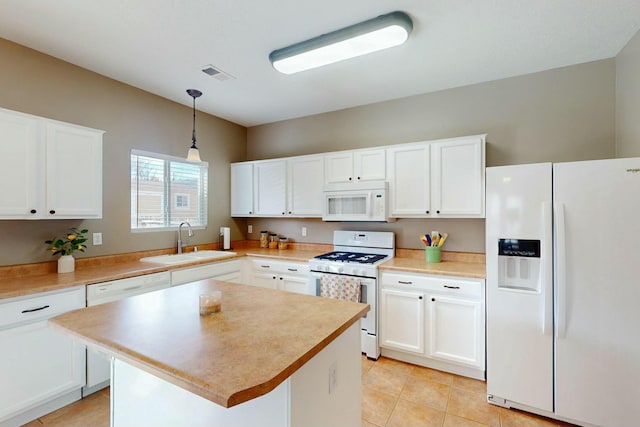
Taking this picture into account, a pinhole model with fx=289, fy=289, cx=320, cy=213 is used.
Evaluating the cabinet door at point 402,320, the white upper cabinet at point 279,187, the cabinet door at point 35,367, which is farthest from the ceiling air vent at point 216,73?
the cabinet door at point 402,320

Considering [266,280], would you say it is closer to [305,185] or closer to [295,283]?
[295,283]

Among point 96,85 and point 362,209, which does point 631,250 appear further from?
point 96,85

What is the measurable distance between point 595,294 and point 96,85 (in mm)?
4350

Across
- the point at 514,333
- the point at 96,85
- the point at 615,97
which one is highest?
the point at 96,85

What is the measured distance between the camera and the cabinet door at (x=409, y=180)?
9.64 ft

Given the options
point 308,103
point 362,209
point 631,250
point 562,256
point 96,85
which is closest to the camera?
point 631,250

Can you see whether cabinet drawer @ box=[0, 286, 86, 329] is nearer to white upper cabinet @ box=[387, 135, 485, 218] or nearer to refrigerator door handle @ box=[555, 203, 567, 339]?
white upper cabinet @ box=[387, 135, 485, 218]

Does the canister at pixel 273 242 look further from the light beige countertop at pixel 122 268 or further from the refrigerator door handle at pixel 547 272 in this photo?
the refrigerator door handle at pixel 547 272

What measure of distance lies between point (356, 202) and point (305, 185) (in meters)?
0.77

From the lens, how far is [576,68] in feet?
8.52

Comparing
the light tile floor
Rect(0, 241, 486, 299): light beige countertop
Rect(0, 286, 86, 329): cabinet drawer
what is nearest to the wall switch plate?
Rect(0, 241, 486, 299): light beige countertop

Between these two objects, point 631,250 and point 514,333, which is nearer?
point 631,250

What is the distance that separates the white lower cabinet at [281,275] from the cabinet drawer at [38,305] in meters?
1.75

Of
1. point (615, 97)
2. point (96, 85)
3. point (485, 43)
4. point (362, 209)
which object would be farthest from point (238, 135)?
point (615, 97)
